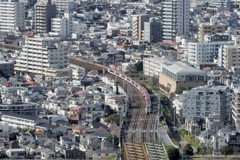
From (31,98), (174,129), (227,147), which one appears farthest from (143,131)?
(31,98)

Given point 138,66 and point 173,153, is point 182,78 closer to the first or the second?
point 138,66

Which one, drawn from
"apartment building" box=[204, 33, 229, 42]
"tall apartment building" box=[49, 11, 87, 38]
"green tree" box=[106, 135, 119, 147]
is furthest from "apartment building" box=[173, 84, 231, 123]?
"tall apartment building" box=[49, 11, 87, 38]

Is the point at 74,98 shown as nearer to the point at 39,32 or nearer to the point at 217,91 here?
the point at 217,91

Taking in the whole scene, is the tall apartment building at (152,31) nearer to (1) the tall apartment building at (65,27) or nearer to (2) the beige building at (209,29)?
(2) the beige building at (209,29)

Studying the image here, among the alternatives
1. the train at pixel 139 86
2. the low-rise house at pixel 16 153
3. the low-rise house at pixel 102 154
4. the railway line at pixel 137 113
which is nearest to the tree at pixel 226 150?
the railway line at pixel 137 113

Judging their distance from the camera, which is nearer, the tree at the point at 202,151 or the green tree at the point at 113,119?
the tree at the point at 202,151

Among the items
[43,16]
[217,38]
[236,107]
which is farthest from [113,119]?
[43,16]
